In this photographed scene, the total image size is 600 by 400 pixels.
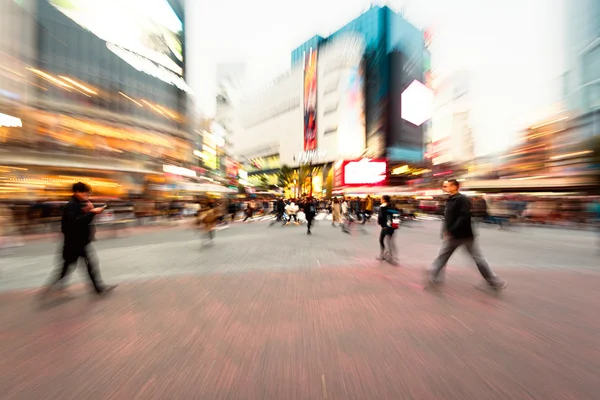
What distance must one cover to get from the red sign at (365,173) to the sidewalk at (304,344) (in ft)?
164

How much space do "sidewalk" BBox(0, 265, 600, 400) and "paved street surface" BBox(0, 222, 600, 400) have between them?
0.01 meters

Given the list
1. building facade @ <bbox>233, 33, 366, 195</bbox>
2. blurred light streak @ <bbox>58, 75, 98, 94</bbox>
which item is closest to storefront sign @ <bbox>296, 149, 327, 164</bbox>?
building facade @ <bbox>233, 33, 366, 195</bbox>

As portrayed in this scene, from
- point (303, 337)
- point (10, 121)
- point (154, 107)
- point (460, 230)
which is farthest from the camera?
point (154, 107)

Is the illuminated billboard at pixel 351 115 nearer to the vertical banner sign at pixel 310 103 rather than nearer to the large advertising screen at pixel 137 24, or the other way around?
the vertical banner sign at pixel 310 103

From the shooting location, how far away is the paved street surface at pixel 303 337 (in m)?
2.23

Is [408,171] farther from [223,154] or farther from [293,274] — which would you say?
[293,274]

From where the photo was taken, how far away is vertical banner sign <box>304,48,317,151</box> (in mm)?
73750

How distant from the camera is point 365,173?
54312 mm

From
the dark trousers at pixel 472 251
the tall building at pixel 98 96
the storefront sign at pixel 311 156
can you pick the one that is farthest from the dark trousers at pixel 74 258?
the storefront sign at pixel 311 156

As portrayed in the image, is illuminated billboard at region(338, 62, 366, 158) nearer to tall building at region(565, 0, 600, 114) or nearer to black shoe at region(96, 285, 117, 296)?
tall building at region(565, 0, 600, 114)

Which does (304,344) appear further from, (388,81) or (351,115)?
(388,81)

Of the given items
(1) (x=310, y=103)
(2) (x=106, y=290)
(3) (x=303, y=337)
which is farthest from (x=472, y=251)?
(1) (x=310, y=103)

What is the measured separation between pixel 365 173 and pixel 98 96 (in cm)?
3965

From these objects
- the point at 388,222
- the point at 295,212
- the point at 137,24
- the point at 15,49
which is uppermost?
the point at 137,24
